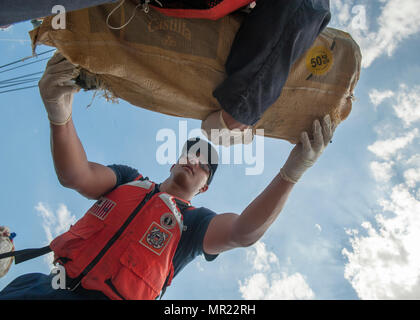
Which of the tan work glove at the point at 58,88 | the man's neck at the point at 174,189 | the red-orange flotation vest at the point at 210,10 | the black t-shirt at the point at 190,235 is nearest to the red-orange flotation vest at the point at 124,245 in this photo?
Answer: the black t-shirt at the point at 190,235

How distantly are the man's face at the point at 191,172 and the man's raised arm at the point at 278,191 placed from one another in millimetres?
1056

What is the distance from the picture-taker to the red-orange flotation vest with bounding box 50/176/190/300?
186 cm

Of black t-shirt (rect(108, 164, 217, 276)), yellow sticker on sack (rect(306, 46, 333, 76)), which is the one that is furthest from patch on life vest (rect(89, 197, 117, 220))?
yellow sticker on sack (rect(306, 46, 333, 76))

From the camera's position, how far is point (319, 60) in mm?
1606

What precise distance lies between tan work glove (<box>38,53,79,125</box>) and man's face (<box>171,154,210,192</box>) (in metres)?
1.53

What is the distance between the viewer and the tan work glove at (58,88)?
1.40m

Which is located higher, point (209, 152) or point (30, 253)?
point (30, 253)

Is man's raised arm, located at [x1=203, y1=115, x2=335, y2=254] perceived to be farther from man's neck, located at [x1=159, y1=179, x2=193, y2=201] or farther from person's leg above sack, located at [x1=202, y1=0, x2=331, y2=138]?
man's neck, located at [x1=159, y1=179, x2=193, y2=201]

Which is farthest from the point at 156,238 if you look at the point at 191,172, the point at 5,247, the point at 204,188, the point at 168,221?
the point at 5,247

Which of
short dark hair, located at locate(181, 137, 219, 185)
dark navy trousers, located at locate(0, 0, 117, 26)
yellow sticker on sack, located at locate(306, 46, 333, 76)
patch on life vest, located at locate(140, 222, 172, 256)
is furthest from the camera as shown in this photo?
short dark hair, located at locate(181, 137, 219, 185)

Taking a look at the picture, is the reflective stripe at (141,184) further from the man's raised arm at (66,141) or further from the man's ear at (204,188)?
the man's ear at (204,188)

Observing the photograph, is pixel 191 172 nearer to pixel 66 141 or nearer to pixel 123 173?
pixel 123 173

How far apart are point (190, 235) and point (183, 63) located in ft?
5.34
